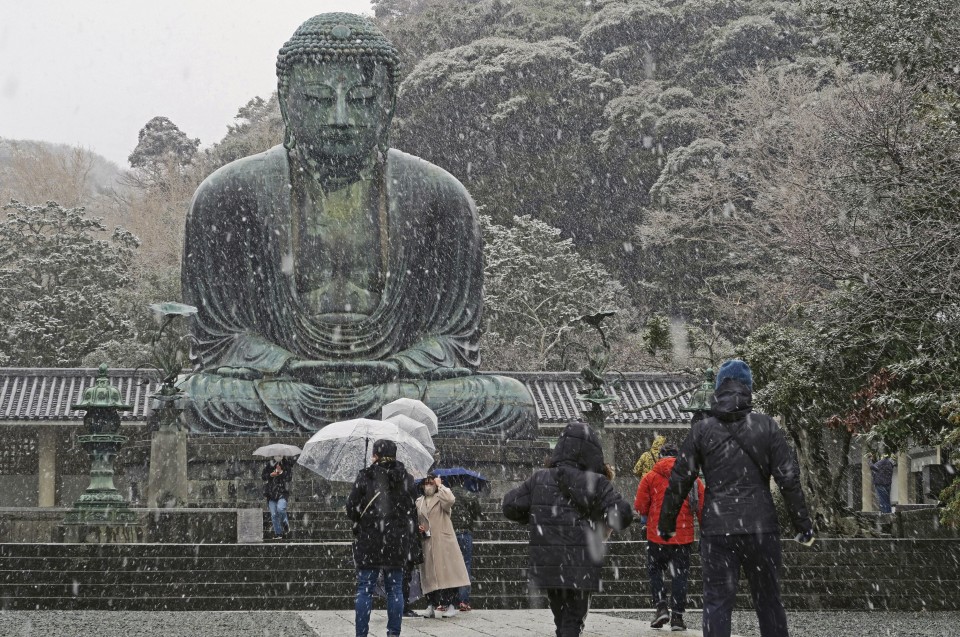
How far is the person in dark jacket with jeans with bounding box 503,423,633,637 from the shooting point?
5668 millimetres

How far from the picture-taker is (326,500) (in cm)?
1306

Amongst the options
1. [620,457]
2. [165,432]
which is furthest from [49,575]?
[620,457]

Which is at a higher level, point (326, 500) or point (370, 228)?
point (370, 228)

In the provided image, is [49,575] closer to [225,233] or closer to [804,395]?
[225,233]

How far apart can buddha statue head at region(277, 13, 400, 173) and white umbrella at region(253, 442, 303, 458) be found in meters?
3.18

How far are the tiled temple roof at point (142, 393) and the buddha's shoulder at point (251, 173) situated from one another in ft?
14.8

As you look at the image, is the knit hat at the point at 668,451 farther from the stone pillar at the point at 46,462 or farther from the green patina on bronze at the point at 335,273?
the stone pillar at the point at 46,462

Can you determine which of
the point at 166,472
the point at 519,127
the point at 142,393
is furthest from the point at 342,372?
the point at 519,127

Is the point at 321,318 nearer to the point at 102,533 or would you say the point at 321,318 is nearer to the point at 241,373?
the point at 241,373

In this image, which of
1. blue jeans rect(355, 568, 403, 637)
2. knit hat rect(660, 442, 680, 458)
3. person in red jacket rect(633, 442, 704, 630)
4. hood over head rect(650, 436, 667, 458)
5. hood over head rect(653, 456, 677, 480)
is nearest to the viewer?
blue jeans rect(355, 568, 403, 637)

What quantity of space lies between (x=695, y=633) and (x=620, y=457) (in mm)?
12727

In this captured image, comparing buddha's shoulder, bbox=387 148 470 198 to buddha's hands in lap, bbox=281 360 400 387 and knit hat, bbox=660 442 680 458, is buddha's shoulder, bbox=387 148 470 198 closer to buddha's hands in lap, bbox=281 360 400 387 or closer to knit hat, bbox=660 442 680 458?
buddha's hands in lap, bbox=281 360 400 387

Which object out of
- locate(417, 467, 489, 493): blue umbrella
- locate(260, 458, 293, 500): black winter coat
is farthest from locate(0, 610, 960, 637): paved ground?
locate(260, 458, 293, 500): black winter coat

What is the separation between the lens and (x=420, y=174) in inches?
586
